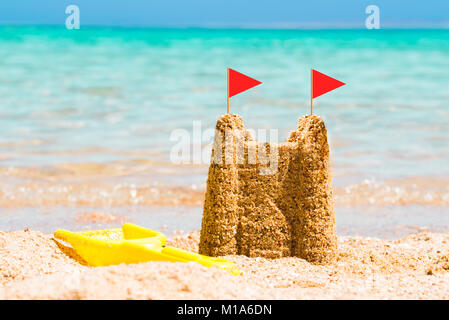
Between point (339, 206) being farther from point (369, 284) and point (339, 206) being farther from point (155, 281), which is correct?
point (155, 281)

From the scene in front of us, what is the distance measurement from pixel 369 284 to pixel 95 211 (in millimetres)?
3957

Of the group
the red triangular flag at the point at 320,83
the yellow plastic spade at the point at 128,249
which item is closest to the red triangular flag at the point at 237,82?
the red triangular flag at the point at 320,83

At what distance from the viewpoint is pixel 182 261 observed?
309 cm

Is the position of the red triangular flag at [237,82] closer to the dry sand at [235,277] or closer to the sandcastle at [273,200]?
the sandcastle at [273,200]

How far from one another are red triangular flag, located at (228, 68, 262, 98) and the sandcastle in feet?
0.63

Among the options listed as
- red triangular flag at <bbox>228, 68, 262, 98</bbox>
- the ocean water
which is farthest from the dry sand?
the ocean water

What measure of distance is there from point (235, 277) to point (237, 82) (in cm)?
145

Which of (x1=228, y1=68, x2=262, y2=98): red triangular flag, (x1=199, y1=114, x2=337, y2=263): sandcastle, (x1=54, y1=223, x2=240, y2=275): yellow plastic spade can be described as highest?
(x1=228, y1=68, x2=262, y2=98): red triangular flag

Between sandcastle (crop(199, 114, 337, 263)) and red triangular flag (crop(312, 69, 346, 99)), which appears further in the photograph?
red triangular flag (crop(312, 69, 346, 99))

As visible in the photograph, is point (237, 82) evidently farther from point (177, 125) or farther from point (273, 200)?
point (177, 125)

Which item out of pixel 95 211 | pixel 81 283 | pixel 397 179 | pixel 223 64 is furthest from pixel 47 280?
pixel 223 64

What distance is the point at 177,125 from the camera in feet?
36.2

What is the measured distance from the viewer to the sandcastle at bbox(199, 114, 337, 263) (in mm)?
3773

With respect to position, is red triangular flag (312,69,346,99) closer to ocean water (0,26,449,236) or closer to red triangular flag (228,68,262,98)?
red triangular flag (228,68,262,98)
